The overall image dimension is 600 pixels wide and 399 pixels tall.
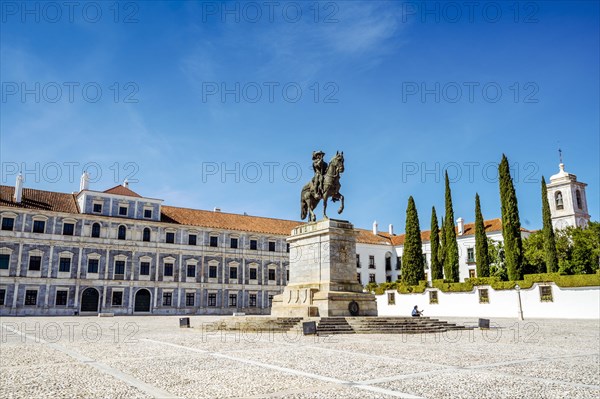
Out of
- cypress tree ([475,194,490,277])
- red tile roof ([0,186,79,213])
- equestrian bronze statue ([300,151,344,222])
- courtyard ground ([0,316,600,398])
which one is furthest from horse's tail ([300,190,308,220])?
red tile roof ([0,186,79,213])

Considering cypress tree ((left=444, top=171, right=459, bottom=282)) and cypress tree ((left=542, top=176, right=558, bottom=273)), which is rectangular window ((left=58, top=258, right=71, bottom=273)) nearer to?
cypress tree ((left=444, top=171, right=459, bottom=282))

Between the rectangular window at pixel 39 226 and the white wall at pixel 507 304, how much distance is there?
31851 mm

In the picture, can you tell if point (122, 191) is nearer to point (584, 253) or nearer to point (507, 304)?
point (507, 304)

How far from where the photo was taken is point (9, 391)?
21.2 ft

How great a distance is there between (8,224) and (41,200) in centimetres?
402

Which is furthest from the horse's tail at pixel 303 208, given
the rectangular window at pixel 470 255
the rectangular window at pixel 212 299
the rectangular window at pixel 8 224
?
the rectangular window at pixel 470 255

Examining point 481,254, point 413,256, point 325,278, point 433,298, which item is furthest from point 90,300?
point 481,254

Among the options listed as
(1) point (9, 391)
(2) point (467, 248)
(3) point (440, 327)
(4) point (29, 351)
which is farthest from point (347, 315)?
(2) point (467, 248)

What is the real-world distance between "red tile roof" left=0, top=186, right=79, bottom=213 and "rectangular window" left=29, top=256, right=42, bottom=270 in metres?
4.54

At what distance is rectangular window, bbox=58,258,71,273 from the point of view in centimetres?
4222

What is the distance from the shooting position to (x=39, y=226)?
4219 cm

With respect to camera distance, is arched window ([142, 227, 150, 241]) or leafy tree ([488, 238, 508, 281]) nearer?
leafy tree ([488, 238, 508, 281])

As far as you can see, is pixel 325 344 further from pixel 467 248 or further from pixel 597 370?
pixel 467 248

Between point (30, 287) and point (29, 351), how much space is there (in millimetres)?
33904
